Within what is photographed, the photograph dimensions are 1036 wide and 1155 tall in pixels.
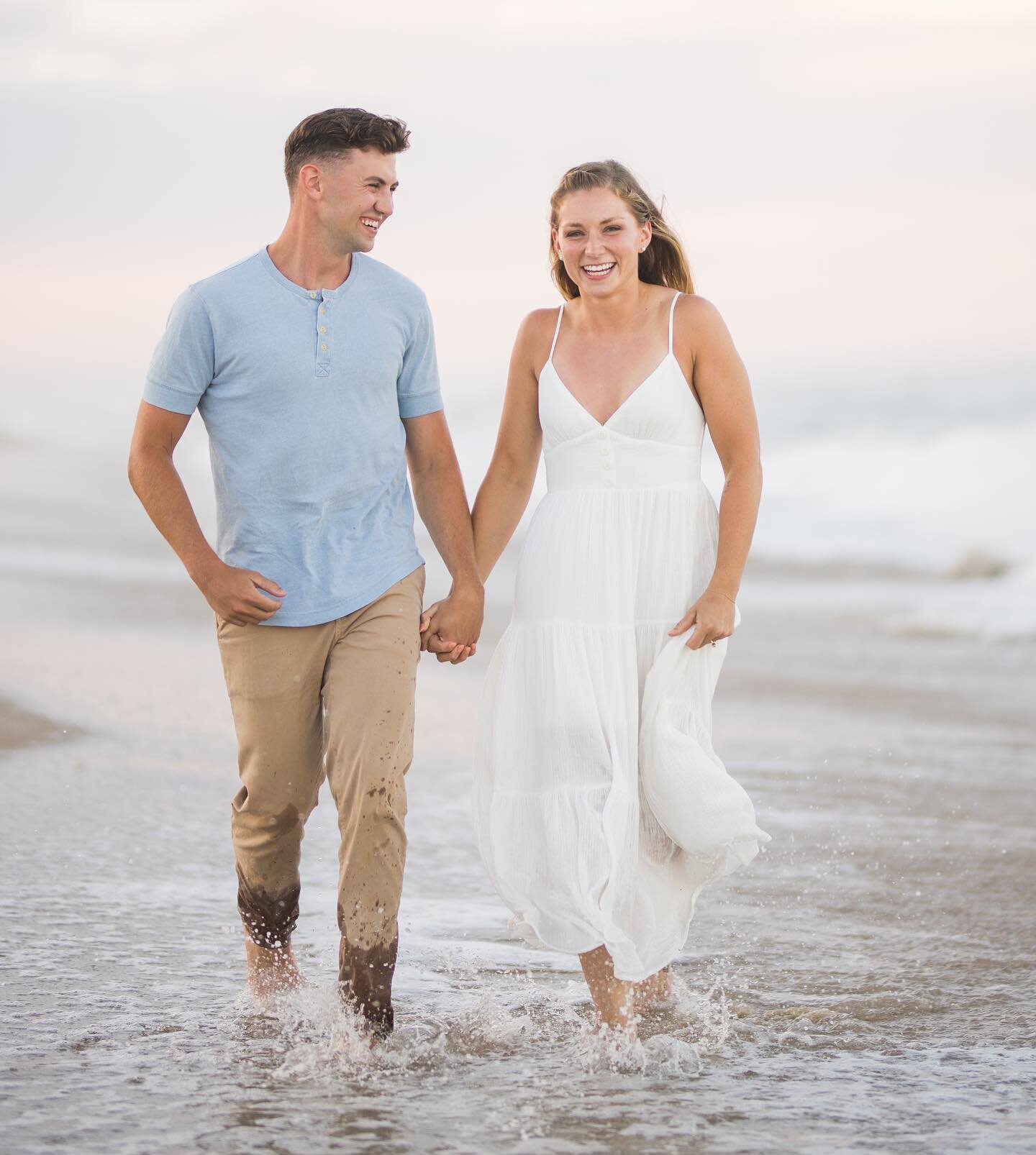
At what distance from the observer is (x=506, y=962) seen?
15.5ft

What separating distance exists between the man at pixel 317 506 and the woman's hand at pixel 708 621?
2.14 feet

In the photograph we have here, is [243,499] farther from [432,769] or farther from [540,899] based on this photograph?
[432,769]

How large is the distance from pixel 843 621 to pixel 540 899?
7453mm

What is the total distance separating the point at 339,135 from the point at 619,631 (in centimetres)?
137

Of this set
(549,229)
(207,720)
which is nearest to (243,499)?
(549,229)

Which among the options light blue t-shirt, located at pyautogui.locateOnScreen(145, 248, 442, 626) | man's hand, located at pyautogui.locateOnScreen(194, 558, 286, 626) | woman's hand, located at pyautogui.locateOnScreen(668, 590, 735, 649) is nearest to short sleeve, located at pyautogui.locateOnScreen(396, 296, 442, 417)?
light blue t-shirt, located at pyautogui.locateOnScreen(145, 248, 442, 626)

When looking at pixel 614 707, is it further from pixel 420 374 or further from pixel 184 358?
pixel 184 358

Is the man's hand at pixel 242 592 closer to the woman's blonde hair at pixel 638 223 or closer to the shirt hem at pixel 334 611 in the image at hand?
the shirt hem at pixel 334 611

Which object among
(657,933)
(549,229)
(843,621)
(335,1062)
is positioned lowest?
(335,1062)

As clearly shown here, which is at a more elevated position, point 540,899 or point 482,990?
point 540,899

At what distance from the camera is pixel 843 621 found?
36.8ft

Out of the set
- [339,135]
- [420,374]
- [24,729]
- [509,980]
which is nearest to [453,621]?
[420,374]

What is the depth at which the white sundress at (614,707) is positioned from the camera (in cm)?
405

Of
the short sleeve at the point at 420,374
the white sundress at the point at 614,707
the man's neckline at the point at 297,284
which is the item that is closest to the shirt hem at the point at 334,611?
the white sundress at the point at 614,707
